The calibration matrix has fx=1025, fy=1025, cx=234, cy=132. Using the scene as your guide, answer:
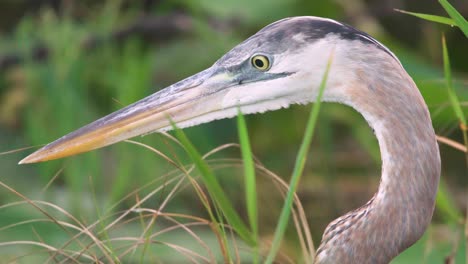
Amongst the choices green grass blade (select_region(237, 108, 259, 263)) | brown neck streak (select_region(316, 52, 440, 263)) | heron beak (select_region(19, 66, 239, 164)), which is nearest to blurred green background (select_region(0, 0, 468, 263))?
heron beak (select_region(19, 66, 239, 164))

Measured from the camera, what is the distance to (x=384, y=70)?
6.11 ft

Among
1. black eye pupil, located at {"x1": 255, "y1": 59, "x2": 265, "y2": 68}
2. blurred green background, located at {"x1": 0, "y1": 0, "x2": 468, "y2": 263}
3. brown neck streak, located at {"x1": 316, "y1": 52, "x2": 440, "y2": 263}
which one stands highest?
black eye pupil, located at {"x1": 255, "y1": 59, "x2": 265, "y2": 68}

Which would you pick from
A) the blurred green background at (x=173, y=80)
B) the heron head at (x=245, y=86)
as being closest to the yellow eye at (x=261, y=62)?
the heron head at (x=245, y=86)

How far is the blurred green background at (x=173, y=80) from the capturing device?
4023 millimetres

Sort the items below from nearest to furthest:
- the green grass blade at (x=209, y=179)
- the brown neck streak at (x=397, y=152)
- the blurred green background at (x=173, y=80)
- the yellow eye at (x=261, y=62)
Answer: the green grass blade at (x=209, y=179)
the brown neck streak at (x=397, y=152)
the yellow eye at (x=261, y=62)
the blurred green background at (x=173, y=80)

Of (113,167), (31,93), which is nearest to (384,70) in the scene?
(113,167)

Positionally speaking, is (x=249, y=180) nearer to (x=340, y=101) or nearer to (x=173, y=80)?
(x=340, y=101)

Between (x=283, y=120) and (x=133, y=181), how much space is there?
969mm

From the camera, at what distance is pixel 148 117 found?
2021mm

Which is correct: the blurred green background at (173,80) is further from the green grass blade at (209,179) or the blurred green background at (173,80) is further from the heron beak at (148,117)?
the green grass blade at (209,179)

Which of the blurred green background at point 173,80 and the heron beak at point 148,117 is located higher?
the heron beak at point 148,117

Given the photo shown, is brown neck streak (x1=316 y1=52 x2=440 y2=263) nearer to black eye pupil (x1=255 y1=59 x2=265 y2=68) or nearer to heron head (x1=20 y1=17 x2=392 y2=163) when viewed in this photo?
heron head (x1=20 y1=17 x2=392 y2=163)

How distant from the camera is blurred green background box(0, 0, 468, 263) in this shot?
13.2 feet

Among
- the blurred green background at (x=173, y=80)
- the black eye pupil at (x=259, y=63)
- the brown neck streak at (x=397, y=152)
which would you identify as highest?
the black eye pupil at (x=259, y=63)
